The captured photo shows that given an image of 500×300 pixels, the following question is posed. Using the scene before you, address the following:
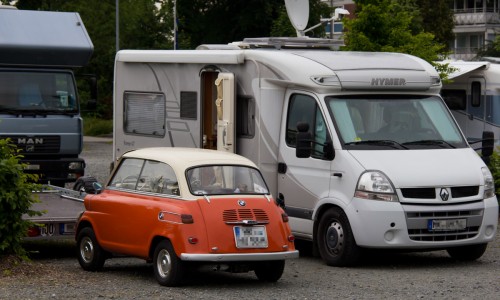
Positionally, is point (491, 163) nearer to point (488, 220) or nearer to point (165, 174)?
point (488, 220)

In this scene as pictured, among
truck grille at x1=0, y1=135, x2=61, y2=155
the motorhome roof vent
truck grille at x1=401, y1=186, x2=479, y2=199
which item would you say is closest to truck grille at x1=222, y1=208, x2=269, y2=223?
truck grille at x1=401, y1=186, x2=479, y2=199

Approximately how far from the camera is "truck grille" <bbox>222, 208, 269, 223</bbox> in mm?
12812

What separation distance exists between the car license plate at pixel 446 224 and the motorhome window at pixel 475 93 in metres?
10.4

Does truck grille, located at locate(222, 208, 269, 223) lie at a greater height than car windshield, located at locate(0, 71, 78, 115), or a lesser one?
lesser

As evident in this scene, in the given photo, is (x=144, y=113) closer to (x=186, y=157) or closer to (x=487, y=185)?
→ (x=186, y=157)

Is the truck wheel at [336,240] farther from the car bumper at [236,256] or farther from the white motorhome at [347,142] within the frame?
the car bumper at [236,256]

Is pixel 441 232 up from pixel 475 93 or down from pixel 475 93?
down

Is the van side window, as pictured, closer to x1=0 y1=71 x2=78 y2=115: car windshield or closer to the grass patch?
x1=0 y1=71 x2=78 y2=115: car windshield

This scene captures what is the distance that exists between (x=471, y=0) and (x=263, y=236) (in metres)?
86.0


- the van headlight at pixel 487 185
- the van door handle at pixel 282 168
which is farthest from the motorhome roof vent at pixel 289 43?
the van headlight at pixel 487 185

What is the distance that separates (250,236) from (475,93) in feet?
43.8

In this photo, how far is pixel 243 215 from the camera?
12.9 metres

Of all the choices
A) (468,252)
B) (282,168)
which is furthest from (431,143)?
(282,168)

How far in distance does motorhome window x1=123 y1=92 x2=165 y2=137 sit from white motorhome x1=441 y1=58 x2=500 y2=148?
7892 millimetres
